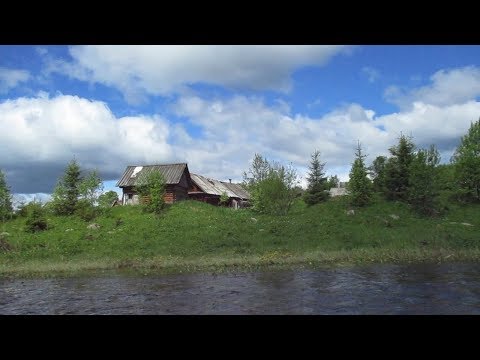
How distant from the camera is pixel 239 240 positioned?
28.4 m

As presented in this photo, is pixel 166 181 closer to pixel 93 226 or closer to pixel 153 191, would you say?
pixel 153 191

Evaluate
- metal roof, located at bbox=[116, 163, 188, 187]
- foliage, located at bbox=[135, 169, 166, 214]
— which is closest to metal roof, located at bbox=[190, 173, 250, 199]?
metal roof, located at bbox=[116, 163, 188, 187]

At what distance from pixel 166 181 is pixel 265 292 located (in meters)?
37.3

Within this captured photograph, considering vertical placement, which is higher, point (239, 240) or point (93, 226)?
point (93, 226)

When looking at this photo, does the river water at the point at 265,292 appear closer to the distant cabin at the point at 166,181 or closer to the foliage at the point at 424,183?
the foliage at the point at 424,183

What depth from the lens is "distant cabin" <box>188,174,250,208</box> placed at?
189 ft

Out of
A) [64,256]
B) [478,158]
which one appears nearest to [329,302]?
[64,256]

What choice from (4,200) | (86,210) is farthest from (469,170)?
(4,200)

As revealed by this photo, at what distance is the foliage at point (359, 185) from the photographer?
3825 centimetres

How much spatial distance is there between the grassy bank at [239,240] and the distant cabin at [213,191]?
17.8m

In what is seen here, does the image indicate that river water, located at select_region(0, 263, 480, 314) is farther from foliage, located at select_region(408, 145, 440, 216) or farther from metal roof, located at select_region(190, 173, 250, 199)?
metal roof, located at select_region(190, 173, 250, 199)

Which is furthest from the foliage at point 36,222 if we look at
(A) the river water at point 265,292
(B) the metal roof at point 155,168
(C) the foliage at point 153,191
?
(B) the metal roof at point 155,168

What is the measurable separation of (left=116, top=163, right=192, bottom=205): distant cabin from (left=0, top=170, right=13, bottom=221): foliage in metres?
14.2
